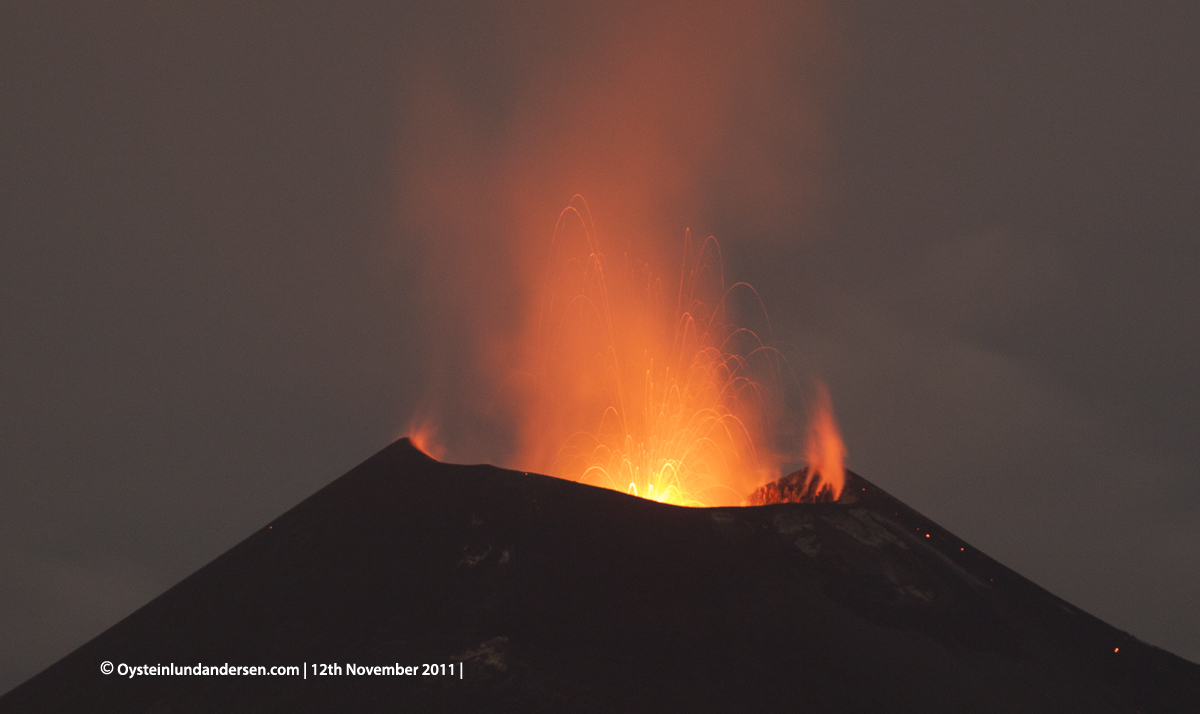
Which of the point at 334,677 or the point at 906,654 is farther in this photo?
the point at 906,654

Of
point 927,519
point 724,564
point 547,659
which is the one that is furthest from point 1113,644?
point 547,659

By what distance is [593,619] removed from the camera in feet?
76.5

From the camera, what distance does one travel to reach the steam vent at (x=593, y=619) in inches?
841

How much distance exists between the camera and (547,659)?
21578mm

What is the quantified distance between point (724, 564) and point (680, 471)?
54.1ft

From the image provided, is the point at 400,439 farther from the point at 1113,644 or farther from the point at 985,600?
the point at 1113,644

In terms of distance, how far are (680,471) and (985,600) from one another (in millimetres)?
16181

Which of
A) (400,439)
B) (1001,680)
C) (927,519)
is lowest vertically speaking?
(1001,680)

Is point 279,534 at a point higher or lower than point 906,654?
higher

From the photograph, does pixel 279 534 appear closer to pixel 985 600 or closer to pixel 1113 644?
pixel 985 600

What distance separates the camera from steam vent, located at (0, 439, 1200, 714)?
2136 centimetres

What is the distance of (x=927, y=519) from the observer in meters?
34.7

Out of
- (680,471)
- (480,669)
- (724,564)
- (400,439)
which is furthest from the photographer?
Result: (680,471)

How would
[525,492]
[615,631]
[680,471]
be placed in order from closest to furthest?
[615,631] < [525,492] < [680,471]
